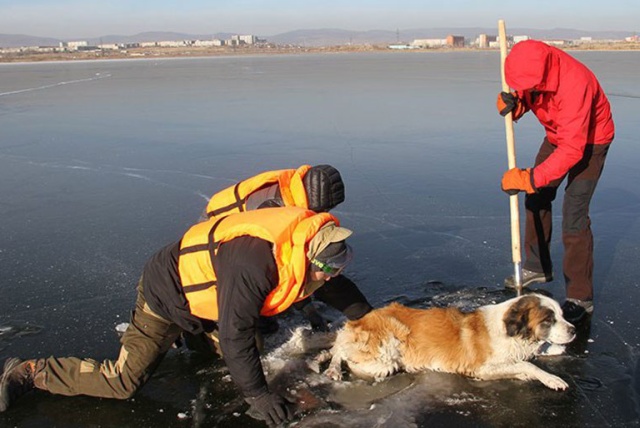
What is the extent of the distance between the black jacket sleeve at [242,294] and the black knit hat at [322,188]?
0.87 metres

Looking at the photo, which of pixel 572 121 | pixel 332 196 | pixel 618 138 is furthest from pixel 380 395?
pixel 618 138

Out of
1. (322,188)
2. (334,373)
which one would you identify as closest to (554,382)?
(334,373)

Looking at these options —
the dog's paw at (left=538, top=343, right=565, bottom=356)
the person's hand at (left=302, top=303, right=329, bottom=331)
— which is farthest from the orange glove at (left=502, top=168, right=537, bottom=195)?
the person's hand at (left=302, top=303, right=329, bottom=331)

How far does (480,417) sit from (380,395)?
60cm

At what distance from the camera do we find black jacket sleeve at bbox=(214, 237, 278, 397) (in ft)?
9.82

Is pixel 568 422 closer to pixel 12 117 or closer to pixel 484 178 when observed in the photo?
pixel 484 178

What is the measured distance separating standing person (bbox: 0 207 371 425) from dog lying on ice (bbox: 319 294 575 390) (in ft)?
2.19

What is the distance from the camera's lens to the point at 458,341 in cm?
383

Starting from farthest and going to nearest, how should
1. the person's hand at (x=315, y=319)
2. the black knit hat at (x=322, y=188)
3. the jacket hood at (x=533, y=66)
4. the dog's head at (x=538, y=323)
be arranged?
the person's hand at (x=315, y=319) → the jacket hood at (x=533, y=66) → the black knit hat at (x=322, y=188) → the dog's head at (x=538, y=323)

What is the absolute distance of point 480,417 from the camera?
10.9ft

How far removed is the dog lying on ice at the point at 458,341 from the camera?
12.2 feet

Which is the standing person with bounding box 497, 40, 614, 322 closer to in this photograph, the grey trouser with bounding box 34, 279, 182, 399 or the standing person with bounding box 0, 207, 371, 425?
the standing person with bounding box 0, 207, 371, 425

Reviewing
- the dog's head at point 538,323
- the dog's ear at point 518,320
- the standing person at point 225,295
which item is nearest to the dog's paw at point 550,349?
the dog's head at point 538,323

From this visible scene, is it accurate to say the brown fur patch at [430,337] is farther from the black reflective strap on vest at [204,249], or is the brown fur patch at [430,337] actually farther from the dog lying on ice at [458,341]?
the black reflective strap on vest at [204,249]
